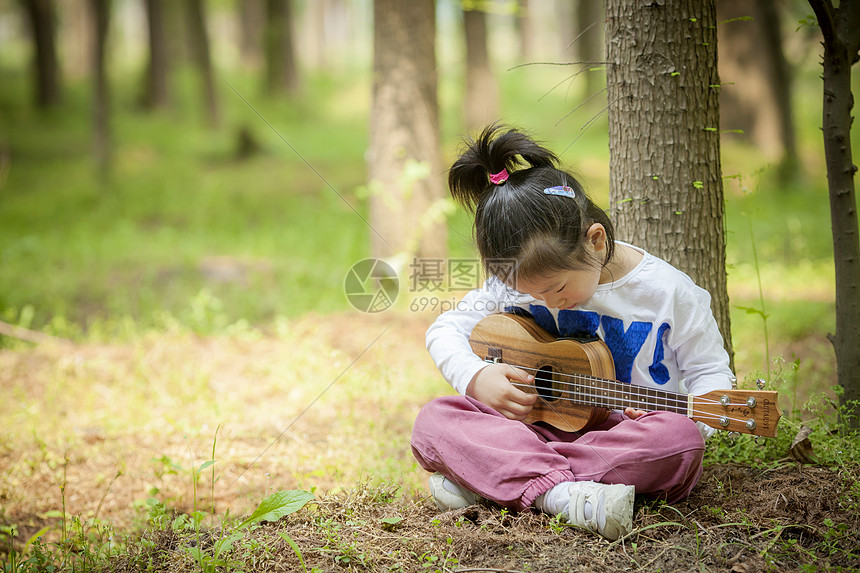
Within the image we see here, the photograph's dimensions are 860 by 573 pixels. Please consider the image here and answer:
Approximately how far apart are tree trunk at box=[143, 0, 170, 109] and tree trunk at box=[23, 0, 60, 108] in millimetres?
2343

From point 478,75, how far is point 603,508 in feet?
34.1

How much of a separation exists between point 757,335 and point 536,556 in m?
3.16

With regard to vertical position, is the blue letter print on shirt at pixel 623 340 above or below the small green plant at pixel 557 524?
above

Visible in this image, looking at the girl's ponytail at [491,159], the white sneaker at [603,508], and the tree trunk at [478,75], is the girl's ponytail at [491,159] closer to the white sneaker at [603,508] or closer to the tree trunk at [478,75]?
the white sneaker at [603,508]

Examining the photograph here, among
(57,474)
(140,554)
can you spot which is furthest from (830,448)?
(57,474)

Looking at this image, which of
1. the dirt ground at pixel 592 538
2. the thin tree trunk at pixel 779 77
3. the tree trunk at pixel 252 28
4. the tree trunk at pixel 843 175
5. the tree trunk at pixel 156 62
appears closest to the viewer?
the dirt ground at pixel 592 538

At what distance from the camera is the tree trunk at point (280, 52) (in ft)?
50.0

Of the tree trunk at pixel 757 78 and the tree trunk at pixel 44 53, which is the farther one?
the tree trunk at pixel 44 53

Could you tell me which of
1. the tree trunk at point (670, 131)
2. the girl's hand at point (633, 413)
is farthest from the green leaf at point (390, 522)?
the tree trunk at point (670, 131)

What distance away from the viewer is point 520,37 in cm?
2220

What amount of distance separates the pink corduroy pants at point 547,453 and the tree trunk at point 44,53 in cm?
1674

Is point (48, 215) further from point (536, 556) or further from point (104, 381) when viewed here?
point (536, 556)

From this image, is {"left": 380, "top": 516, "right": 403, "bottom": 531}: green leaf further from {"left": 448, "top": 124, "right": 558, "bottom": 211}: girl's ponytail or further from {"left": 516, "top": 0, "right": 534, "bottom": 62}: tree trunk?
{"left": 516, "top": 0, "right": 534, "bottom": 62}: tree trunk

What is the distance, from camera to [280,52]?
52.7 feet
